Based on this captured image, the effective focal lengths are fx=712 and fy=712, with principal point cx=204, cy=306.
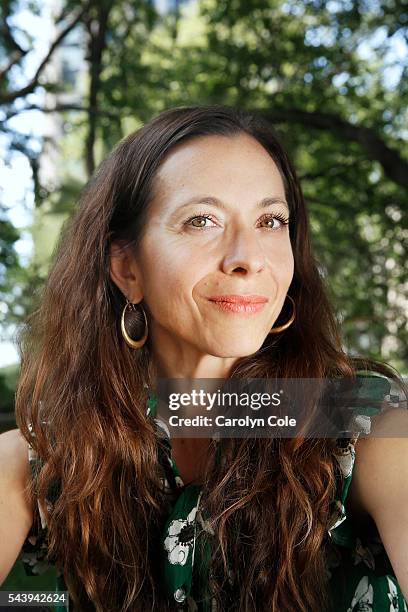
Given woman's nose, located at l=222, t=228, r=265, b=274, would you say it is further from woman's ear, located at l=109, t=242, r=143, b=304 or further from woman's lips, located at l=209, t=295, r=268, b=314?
woman's ear, located at l=109, t=242, r=143, b=304

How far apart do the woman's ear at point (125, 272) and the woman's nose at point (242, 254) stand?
0.19 m

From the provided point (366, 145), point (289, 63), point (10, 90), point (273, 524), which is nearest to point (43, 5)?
point (10, 90)

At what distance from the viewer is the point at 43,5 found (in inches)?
111

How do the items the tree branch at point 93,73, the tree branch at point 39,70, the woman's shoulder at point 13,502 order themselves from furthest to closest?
the tree branch at point 93,73 < the tree branch at point 39,70 < the woman's shoulder at point 13,502

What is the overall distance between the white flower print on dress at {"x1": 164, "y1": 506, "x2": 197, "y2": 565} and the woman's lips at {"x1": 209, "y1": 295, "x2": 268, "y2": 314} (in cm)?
29

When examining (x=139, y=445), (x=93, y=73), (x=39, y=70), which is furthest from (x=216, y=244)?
(x=93, y=73)

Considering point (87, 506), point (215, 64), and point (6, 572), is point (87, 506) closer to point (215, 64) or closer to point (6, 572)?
point (6, 572)

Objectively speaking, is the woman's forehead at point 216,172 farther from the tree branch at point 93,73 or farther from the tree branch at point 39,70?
the tree branch at point 93,73

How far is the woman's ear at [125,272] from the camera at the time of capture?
1076 millimetres

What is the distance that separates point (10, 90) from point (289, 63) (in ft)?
3.83

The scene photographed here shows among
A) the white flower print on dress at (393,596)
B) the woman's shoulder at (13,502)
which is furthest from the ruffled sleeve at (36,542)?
the white flower print on dress at (393,596)

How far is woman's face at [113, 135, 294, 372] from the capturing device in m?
0.94

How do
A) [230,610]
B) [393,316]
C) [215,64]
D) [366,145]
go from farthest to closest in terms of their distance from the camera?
[215,64], [366,145], [393,316], [230,610]

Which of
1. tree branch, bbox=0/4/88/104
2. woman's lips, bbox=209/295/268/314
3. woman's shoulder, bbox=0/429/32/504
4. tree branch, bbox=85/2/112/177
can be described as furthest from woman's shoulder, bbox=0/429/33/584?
tree branch, bbox=85/2/112/177
